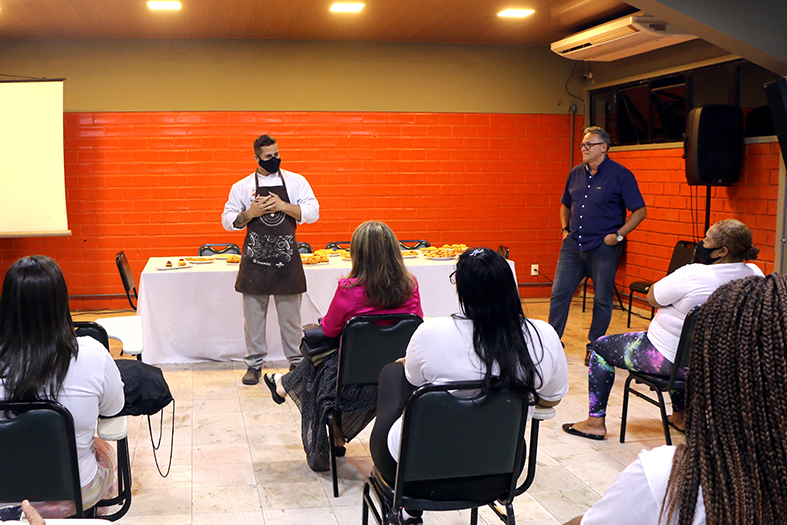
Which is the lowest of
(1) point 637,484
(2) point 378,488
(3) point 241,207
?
(2) point 378,488

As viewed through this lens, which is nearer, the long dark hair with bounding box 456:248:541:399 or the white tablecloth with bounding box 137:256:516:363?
the long dark hair with bounding box 456:248:541:399

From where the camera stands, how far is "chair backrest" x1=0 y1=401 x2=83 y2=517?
1.80 metres

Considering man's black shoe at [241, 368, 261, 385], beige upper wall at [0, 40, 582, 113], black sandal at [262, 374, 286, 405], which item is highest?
beige upper wall at [0, 40, 582, 113]

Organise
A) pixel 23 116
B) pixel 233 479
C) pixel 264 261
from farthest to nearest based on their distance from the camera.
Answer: pixel 23 116, pixel 264 261, pixel 233 479

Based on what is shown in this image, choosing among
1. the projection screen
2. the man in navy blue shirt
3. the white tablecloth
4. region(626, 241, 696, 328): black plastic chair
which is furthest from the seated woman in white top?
the projection screen

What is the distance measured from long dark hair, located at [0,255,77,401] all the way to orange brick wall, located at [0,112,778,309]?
5640mm

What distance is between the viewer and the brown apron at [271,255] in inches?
182

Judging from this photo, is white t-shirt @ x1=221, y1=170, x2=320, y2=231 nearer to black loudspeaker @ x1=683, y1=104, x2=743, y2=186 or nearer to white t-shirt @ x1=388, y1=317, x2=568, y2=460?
white t-shirt @ x1=388, y1=317, x2=568, y2=460

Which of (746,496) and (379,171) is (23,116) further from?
(746,496)

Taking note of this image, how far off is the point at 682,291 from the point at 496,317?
157 centimetres

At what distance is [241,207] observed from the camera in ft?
15.6

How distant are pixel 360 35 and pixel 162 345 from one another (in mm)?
3873

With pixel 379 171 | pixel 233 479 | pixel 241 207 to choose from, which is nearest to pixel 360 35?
pixel 379 171

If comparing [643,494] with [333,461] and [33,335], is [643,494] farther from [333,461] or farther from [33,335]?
[333,461]
